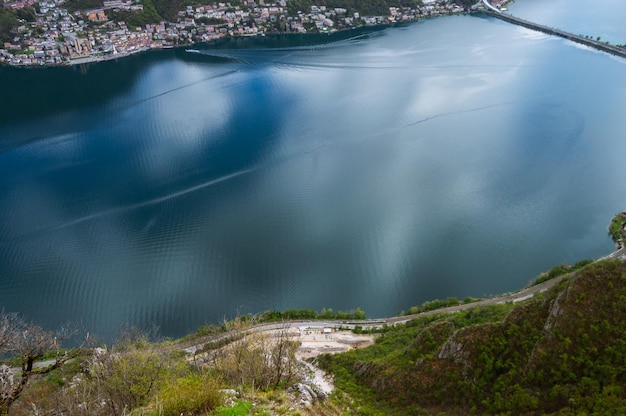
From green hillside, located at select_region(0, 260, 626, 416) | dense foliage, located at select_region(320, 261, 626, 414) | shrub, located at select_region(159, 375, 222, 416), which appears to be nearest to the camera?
shrub, located at select_region(159, 375, 222, 416)

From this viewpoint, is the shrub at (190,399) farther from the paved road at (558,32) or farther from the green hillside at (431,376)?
the paved road at (558,32)

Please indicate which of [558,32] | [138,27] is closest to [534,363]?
[558,32]

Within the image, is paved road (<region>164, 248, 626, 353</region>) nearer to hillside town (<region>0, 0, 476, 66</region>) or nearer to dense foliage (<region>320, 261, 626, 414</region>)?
dense foliage (<region>320, 261, 626, 414</region>)

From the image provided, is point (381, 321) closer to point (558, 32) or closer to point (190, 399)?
point (190, 399)

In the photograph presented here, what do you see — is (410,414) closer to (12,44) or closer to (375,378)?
(375,378)

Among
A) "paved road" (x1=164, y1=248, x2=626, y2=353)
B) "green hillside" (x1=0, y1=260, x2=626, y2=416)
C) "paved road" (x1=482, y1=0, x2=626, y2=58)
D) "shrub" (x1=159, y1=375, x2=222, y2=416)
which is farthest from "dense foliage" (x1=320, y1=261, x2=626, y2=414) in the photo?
"paved road" (x1=482, y1=0, x2=626, y2=58)

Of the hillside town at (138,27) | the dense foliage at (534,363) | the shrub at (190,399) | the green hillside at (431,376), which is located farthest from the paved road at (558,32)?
the shrub at (190,399)
